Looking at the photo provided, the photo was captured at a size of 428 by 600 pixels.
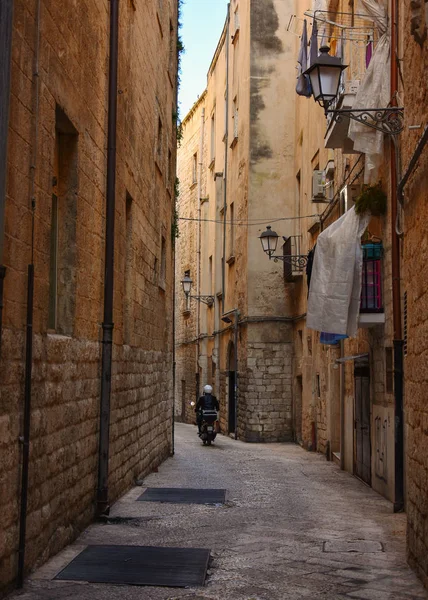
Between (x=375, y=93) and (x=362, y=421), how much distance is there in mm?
4882

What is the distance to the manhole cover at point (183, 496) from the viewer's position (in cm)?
1033

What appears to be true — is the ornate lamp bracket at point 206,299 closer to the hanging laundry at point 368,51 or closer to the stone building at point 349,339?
the stone building at point 349,339

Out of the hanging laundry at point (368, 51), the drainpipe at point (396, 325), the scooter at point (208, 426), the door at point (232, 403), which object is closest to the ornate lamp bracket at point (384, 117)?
the drainpipe at point (396, 325)

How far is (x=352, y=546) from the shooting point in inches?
296

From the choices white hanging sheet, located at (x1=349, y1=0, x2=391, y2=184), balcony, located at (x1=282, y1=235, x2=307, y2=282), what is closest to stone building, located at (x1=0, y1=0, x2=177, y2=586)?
white hanging sheet, located at (x1=349, y1=0, x2=391, y2=184)

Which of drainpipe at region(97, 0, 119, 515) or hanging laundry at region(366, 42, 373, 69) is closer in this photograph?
drainpipe at region(97, 0, 119, 515)

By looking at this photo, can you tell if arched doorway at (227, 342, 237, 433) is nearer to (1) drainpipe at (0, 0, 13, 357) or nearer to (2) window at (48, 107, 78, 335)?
(2) window at (48, 107, 78, 335)

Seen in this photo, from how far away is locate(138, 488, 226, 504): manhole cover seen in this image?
1033 cm

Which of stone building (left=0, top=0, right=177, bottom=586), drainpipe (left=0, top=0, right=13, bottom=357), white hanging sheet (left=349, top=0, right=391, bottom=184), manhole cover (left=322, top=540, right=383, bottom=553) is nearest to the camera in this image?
drainpipe (left=0, top=0, right=13, bottom=357)

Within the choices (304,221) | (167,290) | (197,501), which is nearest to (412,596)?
(197,501)

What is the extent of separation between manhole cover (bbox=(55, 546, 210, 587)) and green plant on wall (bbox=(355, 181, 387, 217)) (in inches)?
216

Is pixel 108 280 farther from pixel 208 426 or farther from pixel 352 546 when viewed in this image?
pixel 208 426

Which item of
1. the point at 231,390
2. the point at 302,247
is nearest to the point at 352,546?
the point at 302,247

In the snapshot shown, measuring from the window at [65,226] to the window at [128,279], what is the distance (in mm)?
3195
